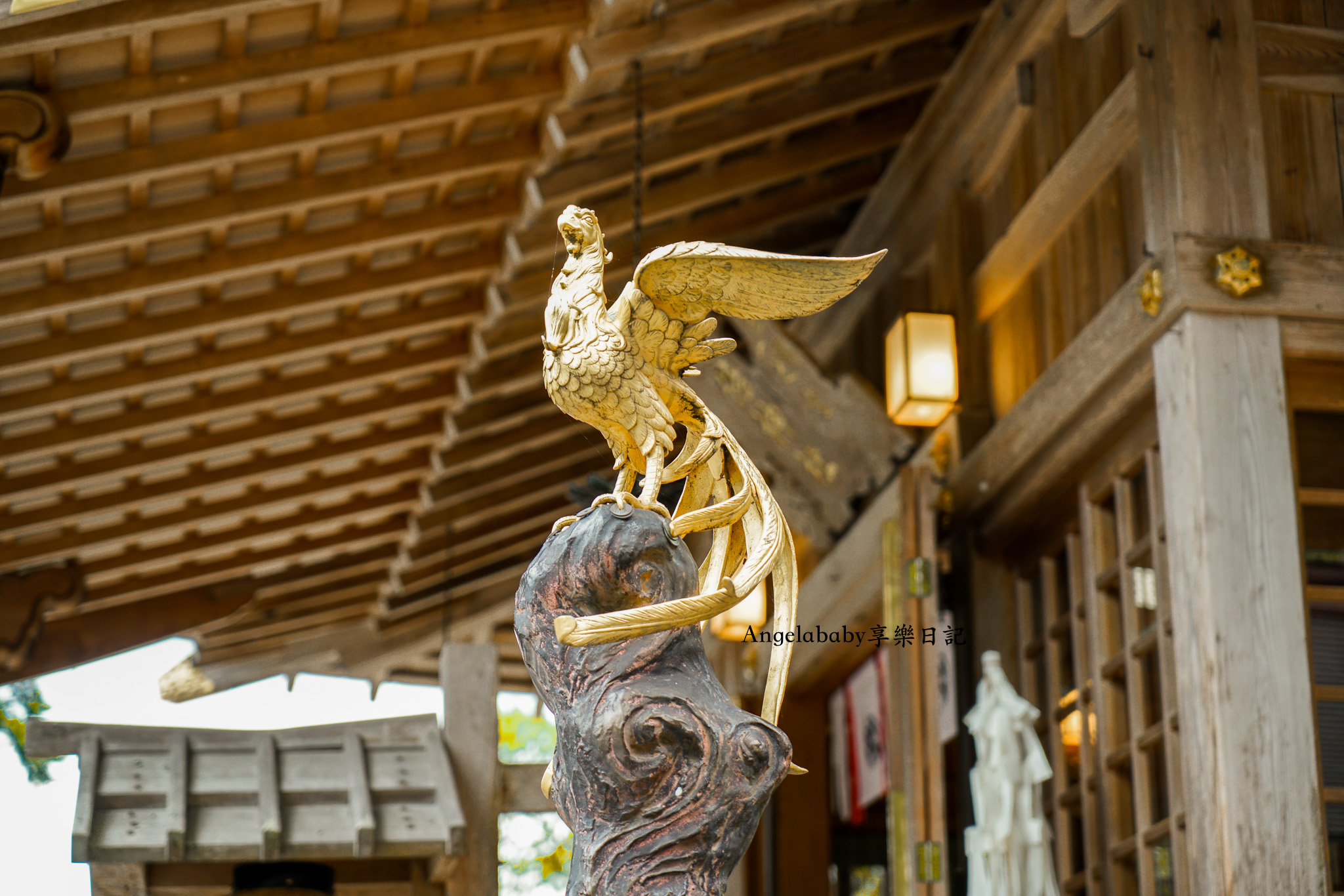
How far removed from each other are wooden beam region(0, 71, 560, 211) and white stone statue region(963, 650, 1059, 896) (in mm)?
2594

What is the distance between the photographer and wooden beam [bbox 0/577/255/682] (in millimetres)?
8055

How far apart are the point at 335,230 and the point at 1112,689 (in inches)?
133

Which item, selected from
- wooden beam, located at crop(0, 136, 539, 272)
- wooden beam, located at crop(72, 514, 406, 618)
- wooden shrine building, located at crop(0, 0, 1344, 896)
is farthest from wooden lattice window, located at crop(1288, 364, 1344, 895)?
wooden beam, located at crop(72, 514, 406, 618)

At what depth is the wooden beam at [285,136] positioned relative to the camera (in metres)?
4.98

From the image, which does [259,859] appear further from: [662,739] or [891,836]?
[662,739]

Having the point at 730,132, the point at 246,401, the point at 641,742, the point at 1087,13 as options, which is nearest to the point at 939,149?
the point at 730,132

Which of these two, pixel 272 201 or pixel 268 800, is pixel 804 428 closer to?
→ pixel 272 201

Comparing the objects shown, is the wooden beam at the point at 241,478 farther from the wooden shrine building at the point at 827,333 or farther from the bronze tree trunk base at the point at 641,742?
the bronze tree trunk base at the point at 641,742

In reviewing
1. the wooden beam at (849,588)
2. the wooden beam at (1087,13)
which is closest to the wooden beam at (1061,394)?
the wooden beam at (849,588)

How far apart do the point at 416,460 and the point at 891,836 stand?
12.4 feet

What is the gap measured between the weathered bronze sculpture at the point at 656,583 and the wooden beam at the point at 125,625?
6209mm

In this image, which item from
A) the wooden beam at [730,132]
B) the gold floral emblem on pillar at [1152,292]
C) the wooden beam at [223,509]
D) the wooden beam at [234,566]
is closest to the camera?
the gold floral emblem on pillar at [1152,292]

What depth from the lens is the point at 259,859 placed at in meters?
4.83

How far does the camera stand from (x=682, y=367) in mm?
2508
